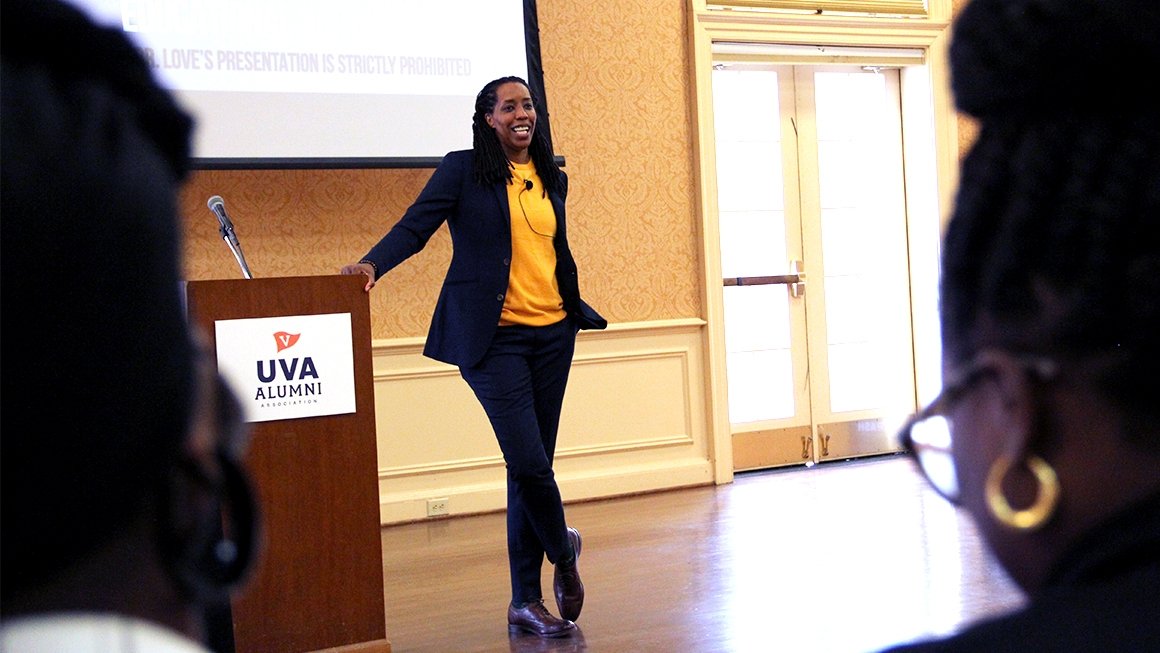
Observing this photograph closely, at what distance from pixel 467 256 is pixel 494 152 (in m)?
0.31

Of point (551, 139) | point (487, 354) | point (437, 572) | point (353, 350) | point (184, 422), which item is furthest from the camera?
point (551, 139)

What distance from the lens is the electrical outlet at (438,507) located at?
17.4 feet

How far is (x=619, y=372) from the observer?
19.0ft

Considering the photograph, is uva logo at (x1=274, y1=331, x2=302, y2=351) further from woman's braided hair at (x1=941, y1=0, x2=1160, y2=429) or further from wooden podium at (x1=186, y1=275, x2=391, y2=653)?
woman's braided hair at (x1=941, y1=0, x2=1160, y2=429)

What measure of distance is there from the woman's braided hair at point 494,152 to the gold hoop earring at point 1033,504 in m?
2.71

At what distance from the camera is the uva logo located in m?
2.86

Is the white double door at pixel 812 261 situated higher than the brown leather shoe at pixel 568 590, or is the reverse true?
the white double door at pixel 812 261

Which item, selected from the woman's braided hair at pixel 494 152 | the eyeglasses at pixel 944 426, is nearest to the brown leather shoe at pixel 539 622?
the woman's braided hair at pixel 494 152

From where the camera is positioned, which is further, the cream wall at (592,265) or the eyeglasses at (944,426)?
the cream wall at (592,265)

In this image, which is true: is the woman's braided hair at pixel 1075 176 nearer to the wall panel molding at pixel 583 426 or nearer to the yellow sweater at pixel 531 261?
the yellow sweater at pixel 531 261

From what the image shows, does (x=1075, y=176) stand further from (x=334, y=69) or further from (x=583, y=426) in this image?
(x=583, y=426)

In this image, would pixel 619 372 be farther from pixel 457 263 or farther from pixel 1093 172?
pixel 1093 172

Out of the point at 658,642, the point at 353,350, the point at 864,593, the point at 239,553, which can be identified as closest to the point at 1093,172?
the point at 239,553

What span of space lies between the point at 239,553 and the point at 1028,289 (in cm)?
40
